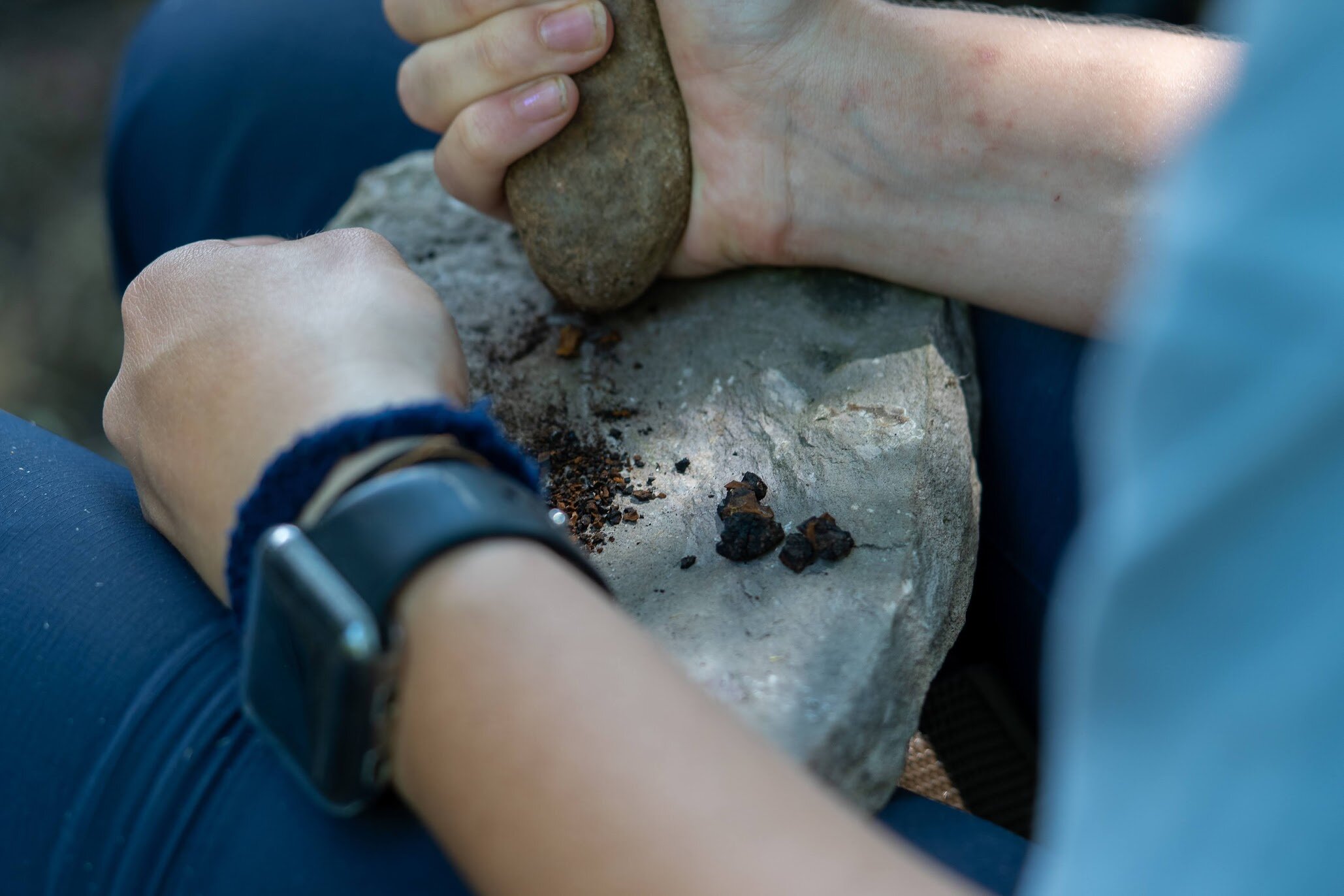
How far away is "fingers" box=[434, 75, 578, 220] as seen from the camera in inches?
46.9

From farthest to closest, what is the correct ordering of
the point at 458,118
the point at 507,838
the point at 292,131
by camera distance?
the point at 292,131, the point at 458,118, the point at 507,838

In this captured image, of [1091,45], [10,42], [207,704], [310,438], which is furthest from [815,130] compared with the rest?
[10,42]

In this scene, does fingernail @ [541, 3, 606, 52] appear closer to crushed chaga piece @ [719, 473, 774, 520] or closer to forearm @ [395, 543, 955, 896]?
crushed chaga piece @ [719, 473, 774, 520]

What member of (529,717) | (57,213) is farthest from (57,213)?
(529,717)

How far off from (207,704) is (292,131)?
116 cm

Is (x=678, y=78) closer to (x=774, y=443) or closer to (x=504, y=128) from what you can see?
(x=504, y=128)

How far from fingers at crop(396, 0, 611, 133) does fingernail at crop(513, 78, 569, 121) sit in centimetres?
2

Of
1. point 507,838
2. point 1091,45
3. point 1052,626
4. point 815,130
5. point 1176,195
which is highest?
point 1176,195

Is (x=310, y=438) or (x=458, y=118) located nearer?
(x=310, y=438)

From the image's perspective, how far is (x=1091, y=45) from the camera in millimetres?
1126

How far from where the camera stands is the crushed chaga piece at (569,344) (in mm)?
1318

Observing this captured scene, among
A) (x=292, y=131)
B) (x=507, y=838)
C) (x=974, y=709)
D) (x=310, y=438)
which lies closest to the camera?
(x=507, y=838)

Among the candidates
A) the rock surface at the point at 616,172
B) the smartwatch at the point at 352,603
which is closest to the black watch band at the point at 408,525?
the smartwatch at the point at 352,603

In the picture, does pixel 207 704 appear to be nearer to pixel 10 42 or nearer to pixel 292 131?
pixel 292 131
